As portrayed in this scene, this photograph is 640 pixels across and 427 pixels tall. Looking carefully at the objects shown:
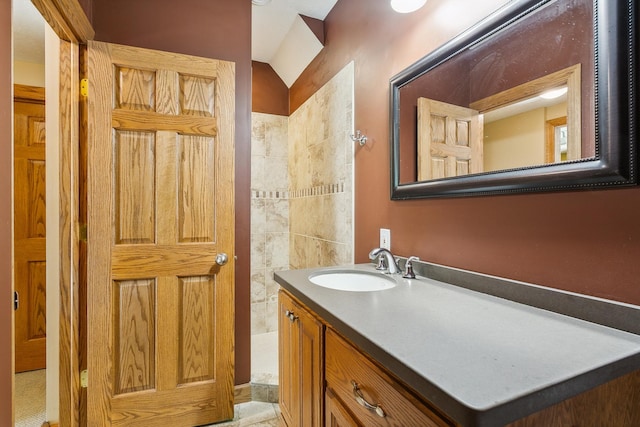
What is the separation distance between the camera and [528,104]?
1003mm

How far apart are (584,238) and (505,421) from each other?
61cm

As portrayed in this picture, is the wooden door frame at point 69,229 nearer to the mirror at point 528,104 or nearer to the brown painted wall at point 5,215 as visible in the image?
the brown painted wall at point 5,215

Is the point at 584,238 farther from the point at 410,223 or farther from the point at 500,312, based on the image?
the point at 410,223

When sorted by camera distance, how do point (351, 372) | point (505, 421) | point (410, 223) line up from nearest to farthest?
point (505, 421) < point (351, 372) < point (410, 223)

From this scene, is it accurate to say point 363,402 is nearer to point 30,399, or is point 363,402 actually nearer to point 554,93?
point 554,93

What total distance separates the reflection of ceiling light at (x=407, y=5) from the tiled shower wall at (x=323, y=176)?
1.97 ft

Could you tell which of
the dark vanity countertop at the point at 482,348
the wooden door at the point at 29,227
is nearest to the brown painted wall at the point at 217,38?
the dark vanity countertop at the point at 482,348

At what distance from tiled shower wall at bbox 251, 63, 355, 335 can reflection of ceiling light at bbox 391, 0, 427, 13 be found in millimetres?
600

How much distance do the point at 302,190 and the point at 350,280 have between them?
4.58 ft

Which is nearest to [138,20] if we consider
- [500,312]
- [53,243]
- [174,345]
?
[53,243]

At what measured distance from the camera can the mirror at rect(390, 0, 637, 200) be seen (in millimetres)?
783

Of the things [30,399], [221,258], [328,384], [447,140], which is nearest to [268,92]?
[221,258]

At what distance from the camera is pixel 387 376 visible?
27.6 inches

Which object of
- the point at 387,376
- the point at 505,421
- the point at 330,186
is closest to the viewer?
the point at 505,421
